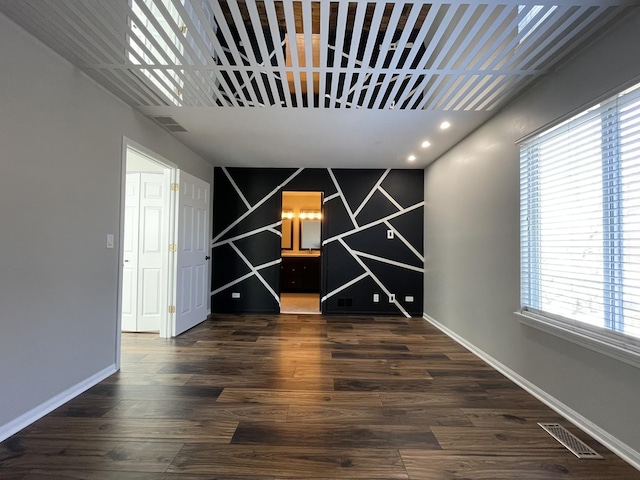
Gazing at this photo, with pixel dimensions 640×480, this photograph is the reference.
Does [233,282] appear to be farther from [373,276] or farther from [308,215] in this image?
[308,215]

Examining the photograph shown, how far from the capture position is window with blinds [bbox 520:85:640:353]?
5.79 feet

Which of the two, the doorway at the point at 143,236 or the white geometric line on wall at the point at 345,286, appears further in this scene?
the white geometric line on wall at the point at 345,286

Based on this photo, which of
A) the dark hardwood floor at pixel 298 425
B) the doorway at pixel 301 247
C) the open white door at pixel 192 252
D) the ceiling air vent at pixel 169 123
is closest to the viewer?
the dark hardwood floor at pixel 298 425

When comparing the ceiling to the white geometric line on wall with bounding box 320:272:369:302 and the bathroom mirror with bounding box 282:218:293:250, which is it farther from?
the bathroom mirror with bounding box 282:218:293:250

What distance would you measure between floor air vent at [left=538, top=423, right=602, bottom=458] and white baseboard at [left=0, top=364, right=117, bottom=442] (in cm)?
324

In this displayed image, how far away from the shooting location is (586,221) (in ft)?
6.72

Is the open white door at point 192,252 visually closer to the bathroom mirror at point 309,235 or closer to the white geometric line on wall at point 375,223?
the white geometric line on wall at point 375,223

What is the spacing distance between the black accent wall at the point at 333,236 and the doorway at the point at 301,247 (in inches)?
65.5

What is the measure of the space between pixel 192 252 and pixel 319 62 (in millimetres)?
3016

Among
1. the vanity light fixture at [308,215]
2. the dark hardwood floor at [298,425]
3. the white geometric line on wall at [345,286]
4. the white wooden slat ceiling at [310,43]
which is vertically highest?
the white wooden slat ceiling at [310,43]

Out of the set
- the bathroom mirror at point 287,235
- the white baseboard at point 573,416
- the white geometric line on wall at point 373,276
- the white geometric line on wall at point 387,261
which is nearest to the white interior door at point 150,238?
the white geometric line on wall at point 373,276

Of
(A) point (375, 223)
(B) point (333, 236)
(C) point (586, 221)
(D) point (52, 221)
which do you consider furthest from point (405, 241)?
(D) point (52, 221)

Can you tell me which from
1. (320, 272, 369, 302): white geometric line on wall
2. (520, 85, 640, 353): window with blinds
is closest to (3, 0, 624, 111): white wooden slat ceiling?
(520, 85, 640, 353): window with blinds

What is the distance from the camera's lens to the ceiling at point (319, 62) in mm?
1798
